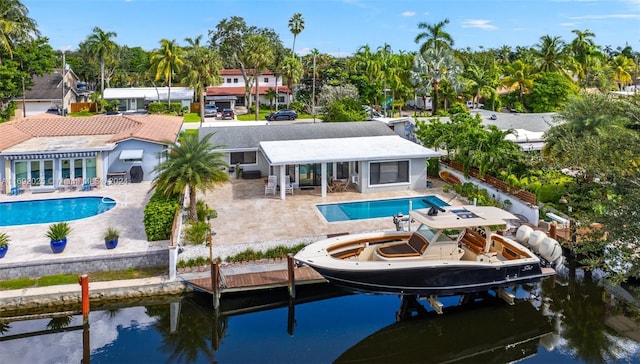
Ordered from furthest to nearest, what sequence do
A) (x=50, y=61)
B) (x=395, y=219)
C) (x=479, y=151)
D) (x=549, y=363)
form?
(x=50, y=61), (x=479, y=151), (x=395, y=219), (x=549, y=363)

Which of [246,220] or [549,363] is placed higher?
[246,220]

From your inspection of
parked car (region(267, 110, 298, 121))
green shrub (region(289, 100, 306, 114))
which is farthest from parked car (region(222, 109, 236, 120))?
green shrub (region(289, 100, 306, 114))

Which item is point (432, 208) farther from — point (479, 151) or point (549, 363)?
point (479, 151)

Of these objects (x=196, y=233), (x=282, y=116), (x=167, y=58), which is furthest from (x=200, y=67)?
(x=196, y=233)

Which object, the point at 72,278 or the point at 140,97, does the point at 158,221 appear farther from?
the point at 140,97

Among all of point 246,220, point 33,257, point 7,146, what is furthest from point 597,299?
point 7,146
